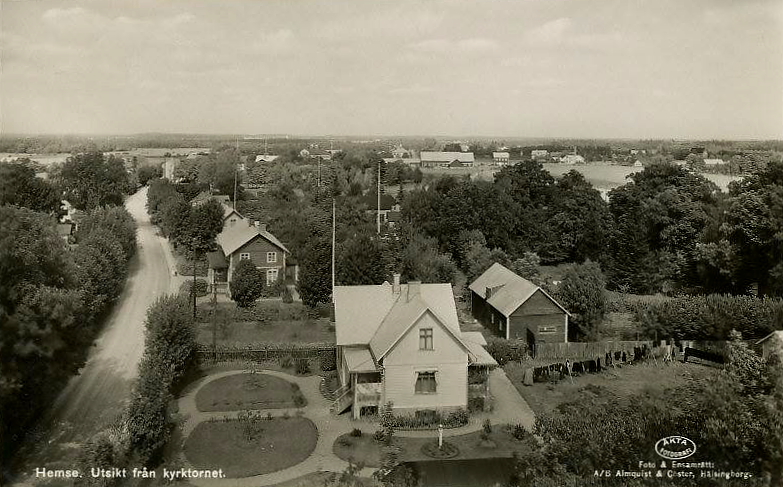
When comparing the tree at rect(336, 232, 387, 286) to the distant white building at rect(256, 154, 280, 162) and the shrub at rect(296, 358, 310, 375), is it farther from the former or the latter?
the distant white building at rect(256, 154, 280, 162)

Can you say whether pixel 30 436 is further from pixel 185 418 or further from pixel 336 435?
pixel 336 435

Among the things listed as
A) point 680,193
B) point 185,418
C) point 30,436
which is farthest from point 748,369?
point 680,193

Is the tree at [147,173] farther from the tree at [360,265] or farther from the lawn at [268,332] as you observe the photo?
the tree at [360,265]

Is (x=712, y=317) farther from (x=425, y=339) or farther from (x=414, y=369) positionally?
(x=414, y=369)

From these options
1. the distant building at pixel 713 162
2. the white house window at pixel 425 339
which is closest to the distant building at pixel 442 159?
the distant building at pixel 713 162

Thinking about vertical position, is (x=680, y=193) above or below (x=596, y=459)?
above

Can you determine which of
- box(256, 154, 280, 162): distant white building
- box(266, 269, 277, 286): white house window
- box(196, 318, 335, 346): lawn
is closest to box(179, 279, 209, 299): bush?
box(266, 269, 277, 286): white house window

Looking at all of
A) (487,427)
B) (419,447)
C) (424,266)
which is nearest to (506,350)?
(487,427)
